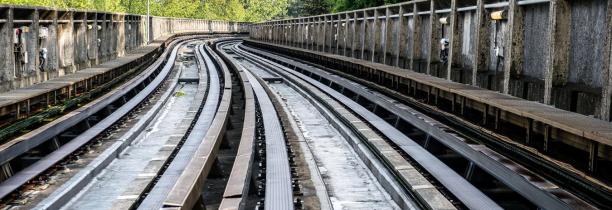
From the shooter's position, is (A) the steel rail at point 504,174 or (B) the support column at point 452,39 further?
(B) the support column at point 452,39

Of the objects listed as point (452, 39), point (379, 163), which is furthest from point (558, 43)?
point (452, 39)

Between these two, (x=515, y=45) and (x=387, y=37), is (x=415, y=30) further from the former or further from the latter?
(x=515, y=45)

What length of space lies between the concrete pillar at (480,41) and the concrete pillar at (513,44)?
153 centimetres

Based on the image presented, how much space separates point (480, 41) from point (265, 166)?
7.59 m

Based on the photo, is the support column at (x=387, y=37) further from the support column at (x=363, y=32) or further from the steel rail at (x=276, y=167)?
the steel rail at (x=276, y=167)

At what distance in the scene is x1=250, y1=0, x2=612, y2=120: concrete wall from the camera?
1080 centimetres

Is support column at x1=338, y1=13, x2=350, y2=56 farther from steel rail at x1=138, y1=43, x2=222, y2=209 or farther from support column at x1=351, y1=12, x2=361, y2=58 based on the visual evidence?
steel rail at x1=138, y1=43, x2=222, y2=209

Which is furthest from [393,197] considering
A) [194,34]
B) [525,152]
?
[194,34]

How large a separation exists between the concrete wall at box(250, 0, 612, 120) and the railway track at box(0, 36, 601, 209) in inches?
62.3

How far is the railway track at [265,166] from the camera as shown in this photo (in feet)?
24.6

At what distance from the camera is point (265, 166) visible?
9.50m

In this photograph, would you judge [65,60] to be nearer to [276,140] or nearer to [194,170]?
[276,140]

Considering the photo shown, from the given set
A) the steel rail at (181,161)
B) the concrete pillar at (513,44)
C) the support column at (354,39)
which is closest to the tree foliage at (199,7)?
the support column at (354,39)

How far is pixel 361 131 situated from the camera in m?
12.2
